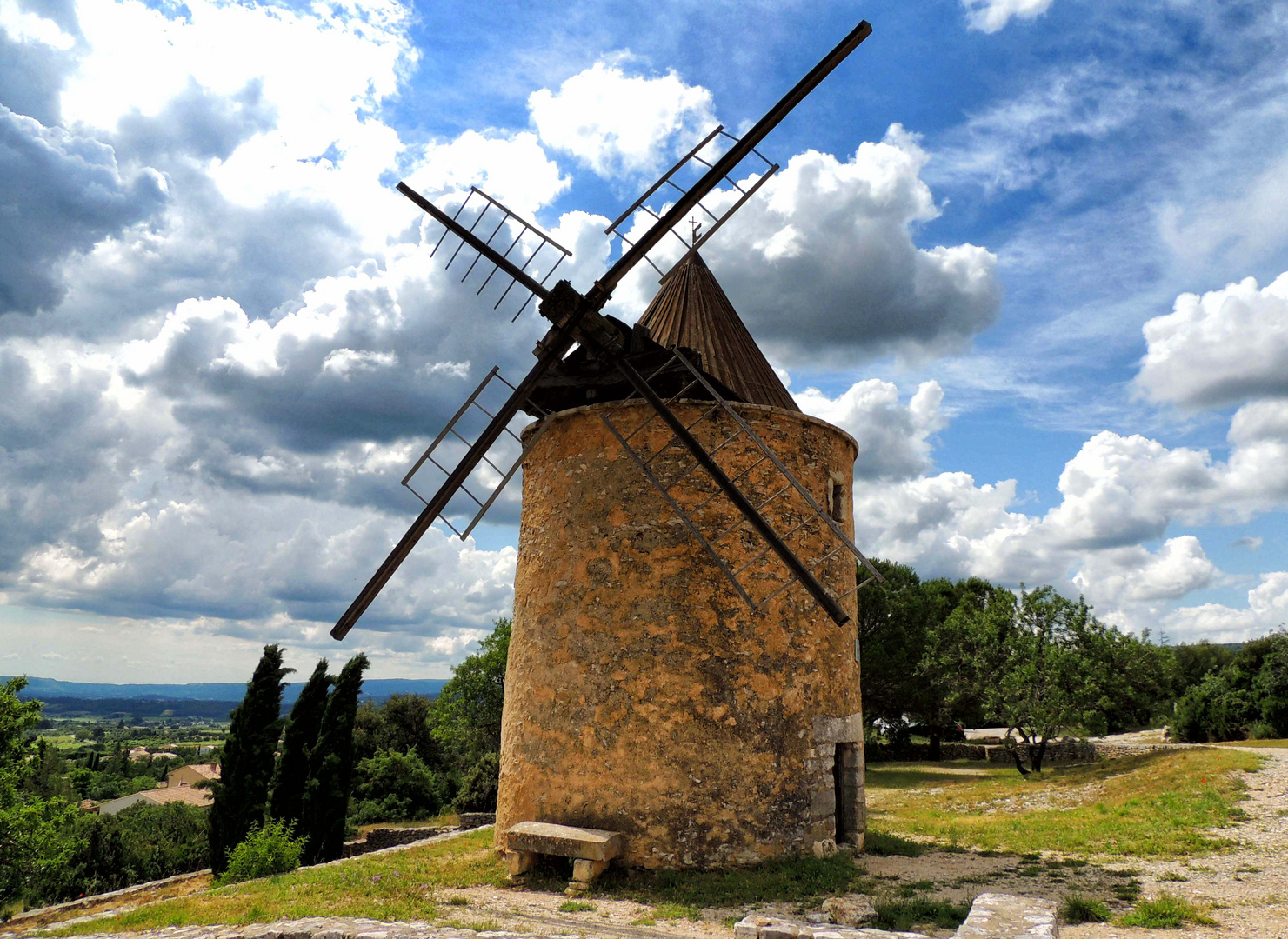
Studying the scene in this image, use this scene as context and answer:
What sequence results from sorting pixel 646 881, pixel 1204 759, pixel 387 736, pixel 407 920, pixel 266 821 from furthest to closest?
1. pixel 387 736
2. pixel 1204 759
3. pixel 266 821
4. pixel 646 881
5. pixel 407 920

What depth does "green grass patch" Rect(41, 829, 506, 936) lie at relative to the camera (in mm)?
6777

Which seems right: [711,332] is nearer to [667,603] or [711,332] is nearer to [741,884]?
[667,603]

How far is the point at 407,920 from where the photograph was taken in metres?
6.47

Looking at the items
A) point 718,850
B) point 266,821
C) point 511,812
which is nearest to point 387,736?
point 266,821

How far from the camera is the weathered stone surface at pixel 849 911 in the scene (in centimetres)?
625

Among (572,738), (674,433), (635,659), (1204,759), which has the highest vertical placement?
(674,433)

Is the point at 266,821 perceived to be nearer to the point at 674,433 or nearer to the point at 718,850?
the point at 718,850

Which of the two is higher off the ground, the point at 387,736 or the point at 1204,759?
the point at 1204,759

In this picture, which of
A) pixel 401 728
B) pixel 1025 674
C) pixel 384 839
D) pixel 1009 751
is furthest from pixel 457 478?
pixel 401 728

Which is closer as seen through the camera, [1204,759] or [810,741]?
[810,741]

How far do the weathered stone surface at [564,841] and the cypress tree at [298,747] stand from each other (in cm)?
732

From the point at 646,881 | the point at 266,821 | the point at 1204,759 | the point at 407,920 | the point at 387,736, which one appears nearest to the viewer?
the point at 407,920

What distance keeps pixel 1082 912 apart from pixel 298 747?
12.9 m

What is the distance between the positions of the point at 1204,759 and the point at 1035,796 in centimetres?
328
